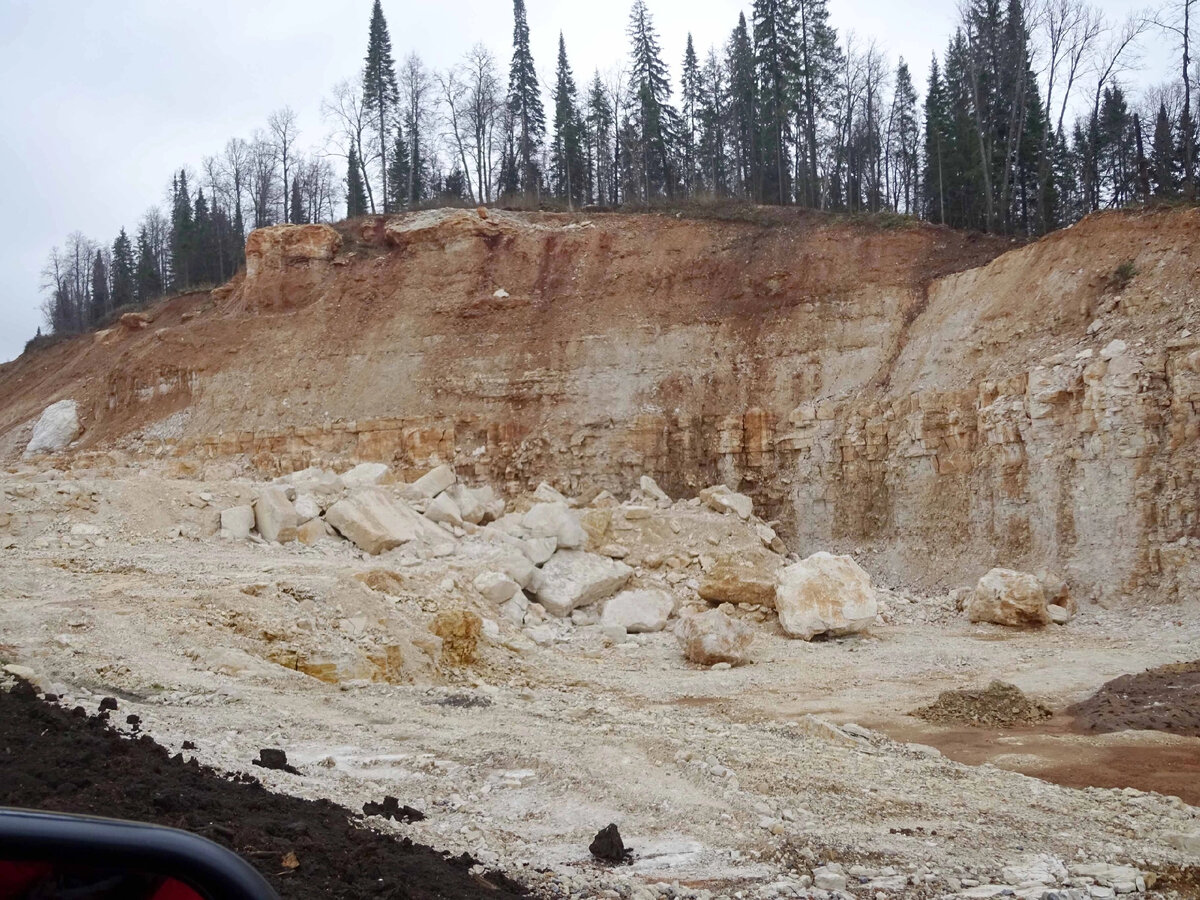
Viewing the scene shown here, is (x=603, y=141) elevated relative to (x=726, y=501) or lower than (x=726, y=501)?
elevated

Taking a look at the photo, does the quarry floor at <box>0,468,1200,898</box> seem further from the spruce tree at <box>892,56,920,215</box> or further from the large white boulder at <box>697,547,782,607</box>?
the spruce tree at <box>892,56,920,215</box>

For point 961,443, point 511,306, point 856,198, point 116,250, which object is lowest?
point 961,443

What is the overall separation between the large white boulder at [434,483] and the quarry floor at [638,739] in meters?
5.51

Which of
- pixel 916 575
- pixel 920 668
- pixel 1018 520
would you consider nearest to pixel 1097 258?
pixel 1018 520

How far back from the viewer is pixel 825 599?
14.5 metres

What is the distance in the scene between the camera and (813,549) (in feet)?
73.0

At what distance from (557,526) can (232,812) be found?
13.3 meters

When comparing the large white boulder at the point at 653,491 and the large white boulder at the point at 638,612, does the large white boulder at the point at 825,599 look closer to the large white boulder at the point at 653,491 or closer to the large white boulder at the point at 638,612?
the large white boulder at the point at 638,612

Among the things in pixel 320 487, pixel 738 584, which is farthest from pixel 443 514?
pixel 738 584

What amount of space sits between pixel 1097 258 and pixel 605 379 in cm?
1355

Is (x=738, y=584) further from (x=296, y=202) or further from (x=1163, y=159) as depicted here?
(x=296, y=202)

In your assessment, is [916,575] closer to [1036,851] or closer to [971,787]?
[971,787]

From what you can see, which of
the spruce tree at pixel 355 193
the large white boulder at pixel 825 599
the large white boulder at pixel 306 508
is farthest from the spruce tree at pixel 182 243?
the large white boulder at pixel 825 599

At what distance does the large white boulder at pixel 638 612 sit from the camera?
14.7 meters
